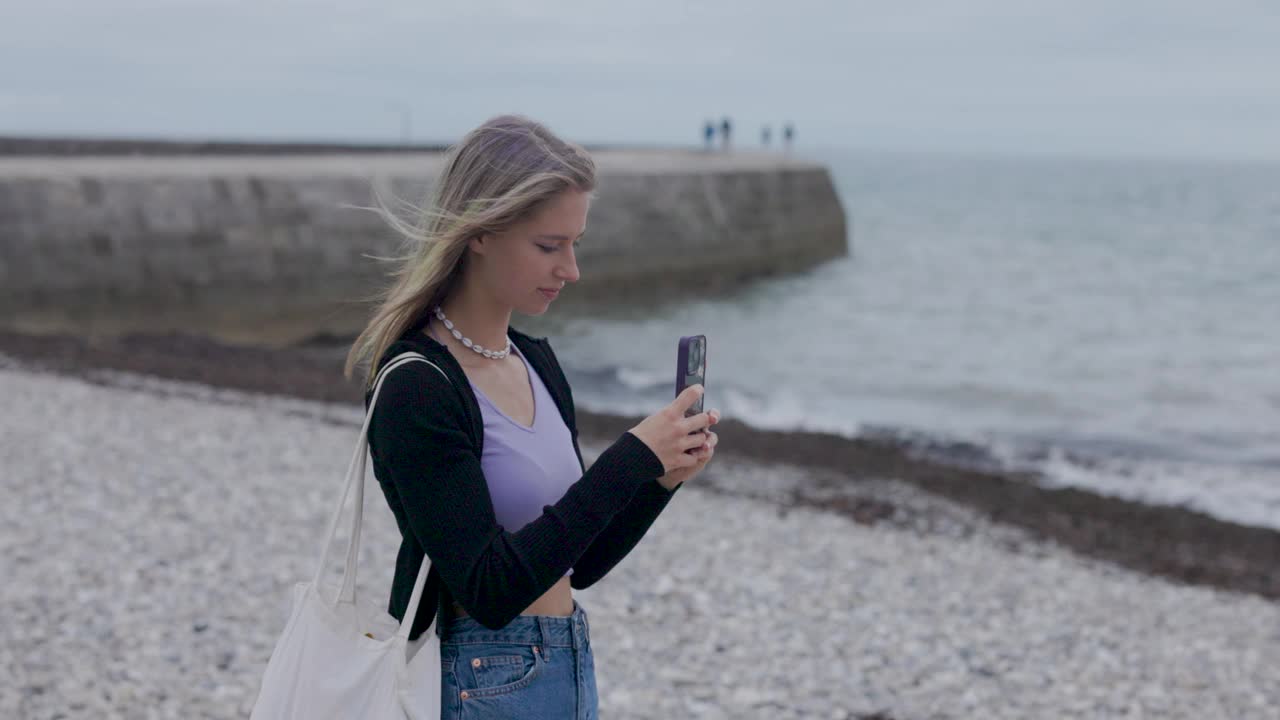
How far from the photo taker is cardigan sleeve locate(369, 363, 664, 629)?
1.79 m

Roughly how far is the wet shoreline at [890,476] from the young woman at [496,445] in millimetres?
8559

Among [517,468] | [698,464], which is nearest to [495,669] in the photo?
[517,468]

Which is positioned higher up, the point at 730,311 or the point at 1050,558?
the point at 1050,558

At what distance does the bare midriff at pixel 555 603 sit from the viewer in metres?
2.08

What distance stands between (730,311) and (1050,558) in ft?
66.0

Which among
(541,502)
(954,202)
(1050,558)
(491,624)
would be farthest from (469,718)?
(954,202)

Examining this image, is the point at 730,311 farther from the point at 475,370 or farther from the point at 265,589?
the point at 475,370

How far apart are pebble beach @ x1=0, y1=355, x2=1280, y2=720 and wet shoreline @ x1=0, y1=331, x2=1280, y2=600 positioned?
508 mm

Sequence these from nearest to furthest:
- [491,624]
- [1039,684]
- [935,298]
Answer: [491,624]
[1039,684]
[935,298]

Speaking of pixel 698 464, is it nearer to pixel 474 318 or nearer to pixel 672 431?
pixel 672 431

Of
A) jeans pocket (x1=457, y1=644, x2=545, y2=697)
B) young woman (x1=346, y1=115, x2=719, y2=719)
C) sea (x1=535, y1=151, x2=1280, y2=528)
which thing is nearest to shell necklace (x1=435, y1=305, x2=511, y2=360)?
young woman (x1=346, y1=115, x2=719, y2=719)

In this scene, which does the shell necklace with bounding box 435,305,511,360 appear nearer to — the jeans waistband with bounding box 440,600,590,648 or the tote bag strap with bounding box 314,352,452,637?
the tote bag strap with bounding box 314,352,452,637

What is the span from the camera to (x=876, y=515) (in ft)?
34.8

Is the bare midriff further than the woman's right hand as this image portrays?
Yes
